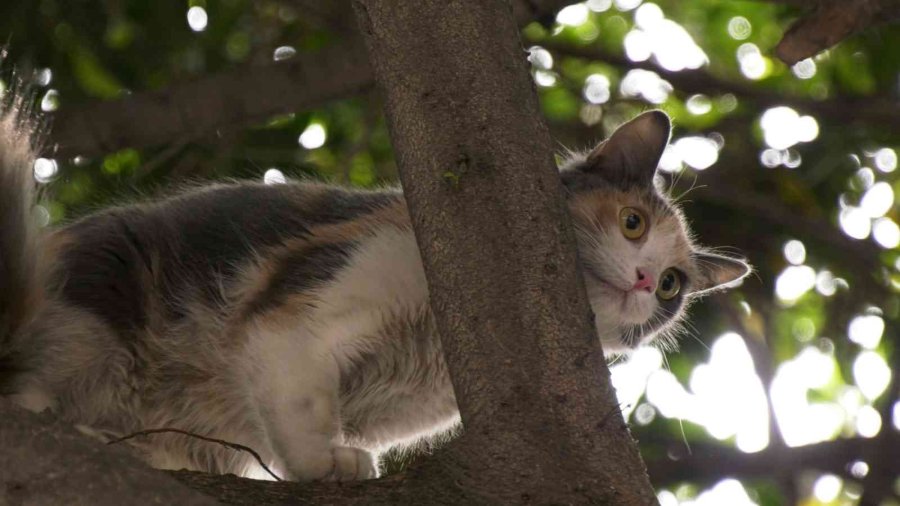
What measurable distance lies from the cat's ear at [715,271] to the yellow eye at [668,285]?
18 centimetres

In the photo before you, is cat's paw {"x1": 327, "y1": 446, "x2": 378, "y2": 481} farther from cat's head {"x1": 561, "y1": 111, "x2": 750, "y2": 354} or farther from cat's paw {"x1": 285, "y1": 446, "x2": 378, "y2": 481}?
cat's head {"x1": 561, "y1": 111, "x2": 750, "y2": 354}

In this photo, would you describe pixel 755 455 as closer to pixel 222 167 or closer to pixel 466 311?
pixel 466 311

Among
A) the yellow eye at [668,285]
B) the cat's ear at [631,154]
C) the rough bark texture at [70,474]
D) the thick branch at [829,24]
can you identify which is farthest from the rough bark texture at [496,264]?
the thick branch at [829,24]

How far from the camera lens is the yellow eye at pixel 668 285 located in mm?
3291

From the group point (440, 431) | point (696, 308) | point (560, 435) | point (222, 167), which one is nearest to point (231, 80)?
point (222, 167)

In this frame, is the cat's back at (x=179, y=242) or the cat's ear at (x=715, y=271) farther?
the cat's ear at (x=715, y=271)

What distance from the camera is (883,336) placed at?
4316 mm

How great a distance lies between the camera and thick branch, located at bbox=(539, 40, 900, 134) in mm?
4152

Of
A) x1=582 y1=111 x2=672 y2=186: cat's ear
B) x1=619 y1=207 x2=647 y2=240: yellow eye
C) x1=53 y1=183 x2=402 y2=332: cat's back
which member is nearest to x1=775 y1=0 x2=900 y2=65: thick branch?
x1=582 y1=111 x2=672 y2=186: cat's ear

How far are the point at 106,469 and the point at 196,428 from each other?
138 cm

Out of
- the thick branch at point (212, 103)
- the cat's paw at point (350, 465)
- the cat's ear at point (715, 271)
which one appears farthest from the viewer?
the thick branch at point (212, 103)

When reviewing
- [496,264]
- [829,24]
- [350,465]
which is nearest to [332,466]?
[350,465]

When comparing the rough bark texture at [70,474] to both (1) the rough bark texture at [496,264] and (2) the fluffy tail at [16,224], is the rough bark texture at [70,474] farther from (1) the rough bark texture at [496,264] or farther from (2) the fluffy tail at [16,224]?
(2) the fluffy tail at [16,224]

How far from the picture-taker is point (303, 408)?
8.70ft
